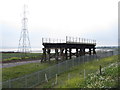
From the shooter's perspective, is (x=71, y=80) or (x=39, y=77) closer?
(x=71, y=80)

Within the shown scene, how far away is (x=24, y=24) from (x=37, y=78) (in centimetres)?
4348

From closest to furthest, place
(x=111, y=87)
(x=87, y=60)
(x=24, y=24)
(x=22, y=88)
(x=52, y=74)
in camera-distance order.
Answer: (x=111, y=87), (x=22, y=88), (x=52, y=74), (x=87, y=60), (x=24, y=24)

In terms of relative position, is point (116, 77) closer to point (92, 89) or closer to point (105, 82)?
point (105, 82)

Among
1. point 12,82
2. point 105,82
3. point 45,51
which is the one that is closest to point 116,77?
point 105,82

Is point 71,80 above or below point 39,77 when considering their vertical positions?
below

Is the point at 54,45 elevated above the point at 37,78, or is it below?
above

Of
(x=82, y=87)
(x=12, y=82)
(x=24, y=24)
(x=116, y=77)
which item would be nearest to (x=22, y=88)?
(x=12, y=82)

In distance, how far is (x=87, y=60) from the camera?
3538cm

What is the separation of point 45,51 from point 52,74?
14791 millimetres

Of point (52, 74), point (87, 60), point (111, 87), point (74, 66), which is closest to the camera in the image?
point (111, 87)

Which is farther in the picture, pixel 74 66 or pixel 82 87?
pixel 74 66

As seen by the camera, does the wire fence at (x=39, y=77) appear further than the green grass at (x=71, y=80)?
No

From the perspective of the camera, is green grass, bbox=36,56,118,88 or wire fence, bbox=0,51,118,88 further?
green grass, bbox=36,56,118,88

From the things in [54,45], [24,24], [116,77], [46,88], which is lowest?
[46,88]
